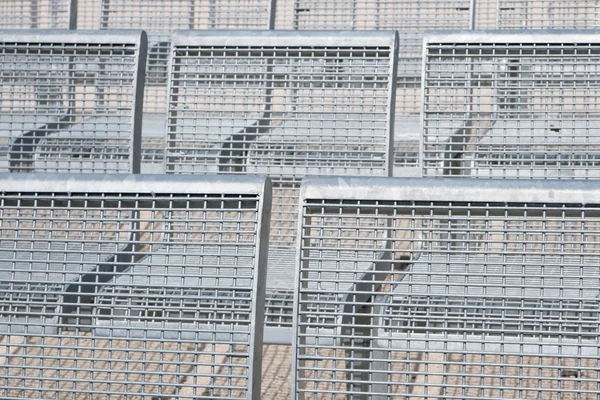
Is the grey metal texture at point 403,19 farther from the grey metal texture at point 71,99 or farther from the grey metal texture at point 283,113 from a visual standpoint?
the grey metal texture at point 71,99

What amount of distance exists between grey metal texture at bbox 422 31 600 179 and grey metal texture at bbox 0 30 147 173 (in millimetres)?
783

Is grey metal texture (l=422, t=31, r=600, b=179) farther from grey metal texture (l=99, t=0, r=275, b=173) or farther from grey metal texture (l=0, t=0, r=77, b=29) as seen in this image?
grey metal texture (l=0, t=0, r=77, b=29)

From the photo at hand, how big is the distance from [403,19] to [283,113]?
0.93m

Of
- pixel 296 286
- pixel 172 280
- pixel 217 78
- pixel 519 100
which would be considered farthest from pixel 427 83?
pixel 296 286

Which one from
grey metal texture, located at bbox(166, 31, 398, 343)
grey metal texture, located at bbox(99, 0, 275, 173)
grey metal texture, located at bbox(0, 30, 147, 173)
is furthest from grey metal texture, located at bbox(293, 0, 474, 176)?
grey metal texture, located at bbox(0, 30, 147, 173)

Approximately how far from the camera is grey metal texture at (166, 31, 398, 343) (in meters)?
2.46

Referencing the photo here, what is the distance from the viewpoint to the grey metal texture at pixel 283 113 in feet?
8.08

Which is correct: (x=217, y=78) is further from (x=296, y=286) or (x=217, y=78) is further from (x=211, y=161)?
(x=296, y=286)

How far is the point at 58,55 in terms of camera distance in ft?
8.21

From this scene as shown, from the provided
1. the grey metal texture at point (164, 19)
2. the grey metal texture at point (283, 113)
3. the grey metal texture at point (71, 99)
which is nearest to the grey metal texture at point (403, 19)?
the grey metal texture at point (164, 19)

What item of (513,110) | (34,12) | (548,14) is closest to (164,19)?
(34,12)

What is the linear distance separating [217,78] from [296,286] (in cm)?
117

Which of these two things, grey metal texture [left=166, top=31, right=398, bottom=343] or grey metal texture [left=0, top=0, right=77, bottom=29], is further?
grey metal texture [left=0, top=0, right=77, bottom=29]

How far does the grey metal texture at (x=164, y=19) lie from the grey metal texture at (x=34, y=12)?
0.16 m
